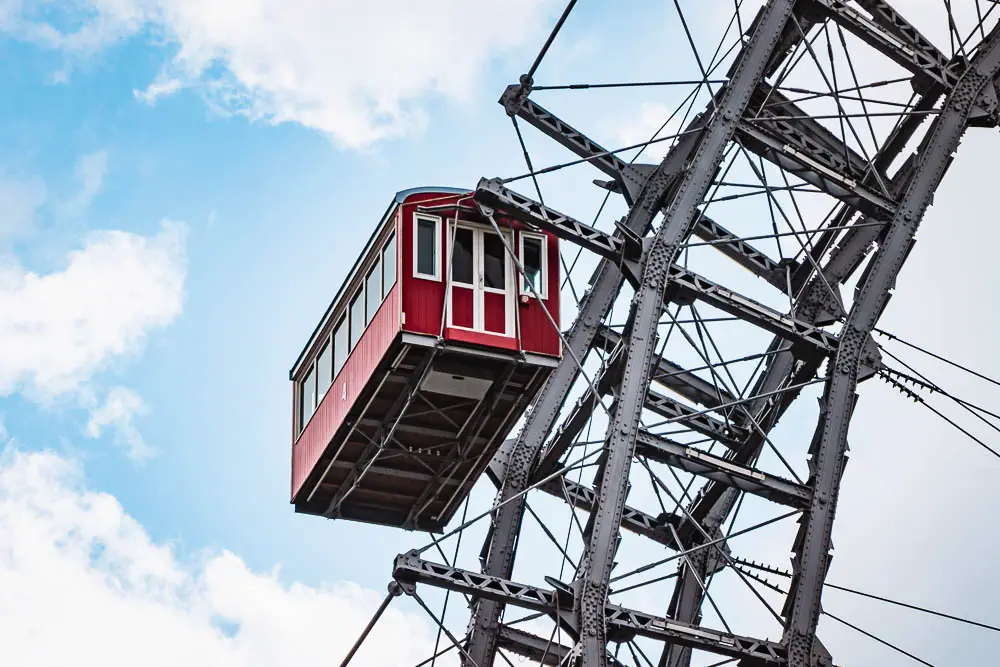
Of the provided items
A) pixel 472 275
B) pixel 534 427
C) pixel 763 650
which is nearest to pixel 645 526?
pixel 534 427

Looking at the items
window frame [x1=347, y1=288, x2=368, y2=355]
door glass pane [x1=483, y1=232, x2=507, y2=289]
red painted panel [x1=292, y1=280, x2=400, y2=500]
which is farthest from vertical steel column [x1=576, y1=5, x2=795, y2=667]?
window frame [x1=347, y1=288, x2=368, y2=355]

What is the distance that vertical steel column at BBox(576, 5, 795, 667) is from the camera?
89.8ft

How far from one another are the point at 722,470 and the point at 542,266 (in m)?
4.41

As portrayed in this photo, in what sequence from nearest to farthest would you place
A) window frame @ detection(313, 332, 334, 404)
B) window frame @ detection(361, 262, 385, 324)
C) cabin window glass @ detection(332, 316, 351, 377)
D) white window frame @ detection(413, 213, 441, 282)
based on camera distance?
white window frame @ detection(413, 213, 441, 282), window frame @ detection(361, 262, 385, 324), cabin window glass @ detection(332, 316, 351, 377), window frame @ detection(313, 332, 334, 404)

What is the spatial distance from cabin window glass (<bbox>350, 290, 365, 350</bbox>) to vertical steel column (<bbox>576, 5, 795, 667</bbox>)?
14.3 feet

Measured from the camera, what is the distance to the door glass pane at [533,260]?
29.1 meters

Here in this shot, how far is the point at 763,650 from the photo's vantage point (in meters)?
28.7

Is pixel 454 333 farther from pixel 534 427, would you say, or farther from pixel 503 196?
pixel 534 427

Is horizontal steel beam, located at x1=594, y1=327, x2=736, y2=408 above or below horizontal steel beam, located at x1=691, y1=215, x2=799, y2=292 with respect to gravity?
below

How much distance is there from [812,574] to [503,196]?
778 centimetres

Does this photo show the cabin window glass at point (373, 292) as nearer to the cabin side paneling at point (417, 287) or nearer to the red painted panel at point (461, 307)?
the cabin side paneling at point (417, 287)

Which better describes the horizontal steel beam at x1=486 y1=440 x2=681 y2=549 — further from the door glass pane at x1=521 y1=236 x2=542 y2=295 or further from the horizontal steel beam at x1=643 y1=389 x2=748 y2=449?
the door glass pane at x1=521 y1=236 x2=542 y2=295

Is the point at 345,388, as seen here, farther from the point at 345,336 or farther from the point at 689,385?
the point at 689,385

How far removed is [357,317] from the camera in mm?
29953
